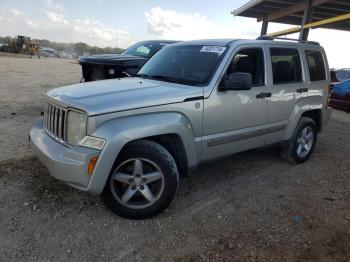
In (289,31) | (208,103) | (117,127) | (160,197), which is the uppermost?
(289,31)

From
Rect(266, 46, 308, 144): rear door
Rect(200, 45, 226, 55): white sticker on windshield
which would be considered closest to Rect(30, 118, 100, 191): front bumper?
Rect(200, 45, 226, 55): white sticker on windshield

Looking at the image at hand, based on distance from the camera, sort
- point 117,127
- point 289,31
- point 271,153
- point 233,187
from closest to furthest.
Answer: point 117,127
point 233,187
point 271,153
point 289,31

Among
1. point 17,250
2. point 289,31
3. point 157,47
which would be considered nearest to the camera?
point 17,250

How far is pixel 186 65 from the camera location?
4.38m

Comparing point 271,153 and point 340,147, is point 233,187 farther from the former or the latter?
point 340,147

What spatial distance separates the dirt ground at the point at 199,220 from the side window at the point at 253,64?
4.55 feet

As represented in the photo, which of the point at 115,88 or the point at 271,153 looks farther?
the point at 271,153

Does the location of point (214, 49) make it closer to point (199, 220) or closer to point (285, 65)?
point (285, 65)

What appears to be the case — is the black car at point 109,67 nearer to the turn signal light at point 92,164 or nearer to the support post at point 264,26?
the turn signal light at point 92,164

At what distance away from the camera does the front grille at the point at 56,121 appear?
342 centimetres

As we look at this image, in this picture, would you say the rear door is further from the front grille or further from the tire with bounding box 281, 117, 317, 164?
the front grille

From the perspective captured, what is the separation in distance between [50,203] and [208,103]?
205cm

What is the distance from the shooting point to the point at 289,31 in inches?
644

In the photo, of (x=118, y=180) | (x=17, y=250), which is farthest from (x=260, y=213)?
(x=17, y=250)
